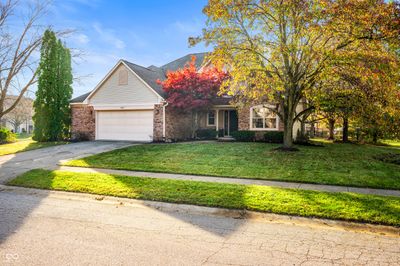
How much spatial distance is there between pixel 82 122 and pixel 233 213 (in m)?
19.0

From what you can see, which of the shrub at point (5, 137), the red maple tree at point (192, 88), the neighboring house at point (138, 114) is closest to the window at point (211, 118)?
the neighboring house at point (138, 114)

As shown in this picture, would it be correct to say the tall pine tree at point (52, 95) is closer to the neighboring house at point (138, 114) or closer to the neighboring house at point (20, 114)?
the neighboring house at point (138, 114)

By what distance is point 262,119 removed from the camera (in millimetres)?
19641

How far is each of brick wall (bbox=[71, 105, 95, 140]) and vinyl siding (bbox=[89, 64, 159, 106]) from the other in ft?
3.03

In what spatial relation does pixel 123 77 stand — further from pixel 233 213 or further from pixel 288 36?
pixel 233 213

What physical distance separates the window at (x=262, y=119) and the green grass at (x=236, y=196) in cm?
1228

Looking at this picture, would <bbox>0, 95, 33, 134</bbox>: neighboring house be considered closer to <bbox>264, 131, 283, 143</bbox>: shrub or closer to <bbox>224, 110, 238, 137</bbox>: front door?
<bbox>224, 110, 238, 137</bbox>: front door

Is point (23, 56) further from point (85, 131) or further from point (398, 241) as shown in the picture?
point (398, 241)

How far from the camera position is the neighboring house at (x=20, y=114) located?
41.4 metres

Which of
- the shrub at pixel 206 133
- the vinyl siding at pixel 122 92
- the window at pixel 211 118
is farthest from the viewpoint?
the window at pixel 211 118

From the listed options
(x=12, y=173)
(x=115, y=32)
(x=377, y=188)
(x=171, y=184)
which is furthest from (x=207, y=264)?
(x=115, y=32)

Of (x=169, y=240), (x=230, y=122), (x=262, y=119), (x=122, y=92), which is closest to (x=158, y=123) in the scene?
(x=122, y=92)

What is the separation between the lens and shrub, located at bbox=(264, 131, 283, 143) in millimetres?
18438

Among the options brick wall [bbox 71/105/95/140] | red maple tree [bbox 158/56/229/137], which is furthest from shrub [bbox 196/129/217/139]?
brick wall [bbox 71/105/95/140]
